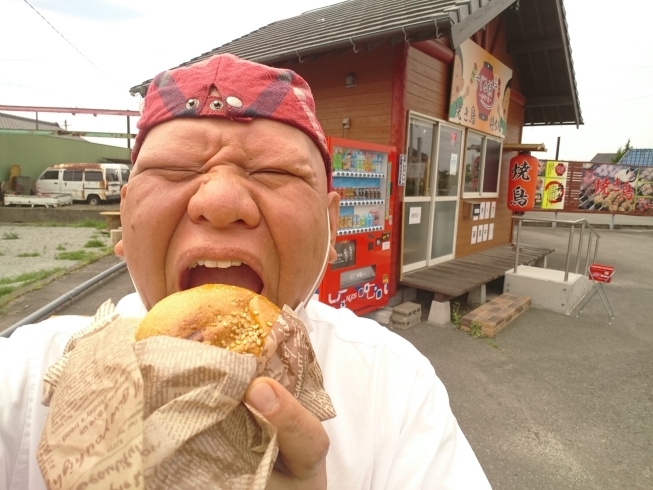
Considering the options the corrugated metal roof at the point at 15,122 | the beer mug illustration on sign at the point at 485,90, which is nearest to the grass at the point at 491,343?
the beer mug illustration on sign at the point at 485,90

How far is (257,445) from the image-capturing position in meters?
0.85

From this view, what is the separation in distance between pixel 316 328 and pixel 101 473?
0.97 meters

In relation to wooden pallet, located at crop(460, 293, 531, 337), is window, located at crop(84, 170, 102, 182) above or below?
above

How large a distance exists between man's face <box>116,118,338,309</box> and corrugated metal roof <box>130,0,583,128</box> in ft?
14.2

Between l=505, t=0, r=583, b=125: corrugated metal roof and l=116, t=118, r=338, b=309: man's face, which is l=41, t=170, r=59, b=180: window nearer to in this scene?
l=505, t=0, r=583, b=125: corrugated metal roof

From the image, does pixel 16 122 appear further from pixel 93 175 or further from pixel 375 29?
pixel 375 29

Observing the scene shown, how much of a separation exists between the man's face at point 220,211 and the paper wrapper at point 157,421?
31 centimetres

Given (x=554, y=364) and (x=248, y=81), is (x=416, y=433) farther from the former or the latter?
(x=554, y=364)

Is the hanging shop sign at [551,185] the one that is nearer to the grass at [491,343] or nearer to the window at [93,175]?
the grass at [491,343]

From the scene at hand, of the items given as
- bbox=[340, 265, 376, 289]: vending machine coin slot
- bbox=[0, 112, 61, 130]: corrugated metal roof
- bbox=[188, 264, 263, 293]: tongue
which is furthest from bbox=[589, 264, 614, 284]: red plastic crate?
bbox=[0, 112, 61, 130]: corrugated metal roof

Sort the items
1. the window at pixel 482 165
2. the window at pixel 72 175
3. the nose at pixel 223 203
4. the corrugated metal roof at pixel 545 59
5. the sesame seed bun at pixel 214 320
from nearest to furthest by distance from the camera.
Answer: the sesame seed bun at pixel 214 320 → the nose at pixel 223 203 → the window at pixel 482 165 → the corrugated metal roof at pixel 545 59 → the window at pixel 72 175

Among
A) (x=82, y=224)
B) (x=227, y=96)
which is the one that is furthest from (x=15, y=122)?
(x=227, y=96)

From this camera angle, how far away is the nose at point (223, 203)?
1.09 m

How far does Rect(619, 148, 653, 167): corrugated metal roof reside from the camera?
34312 mm
